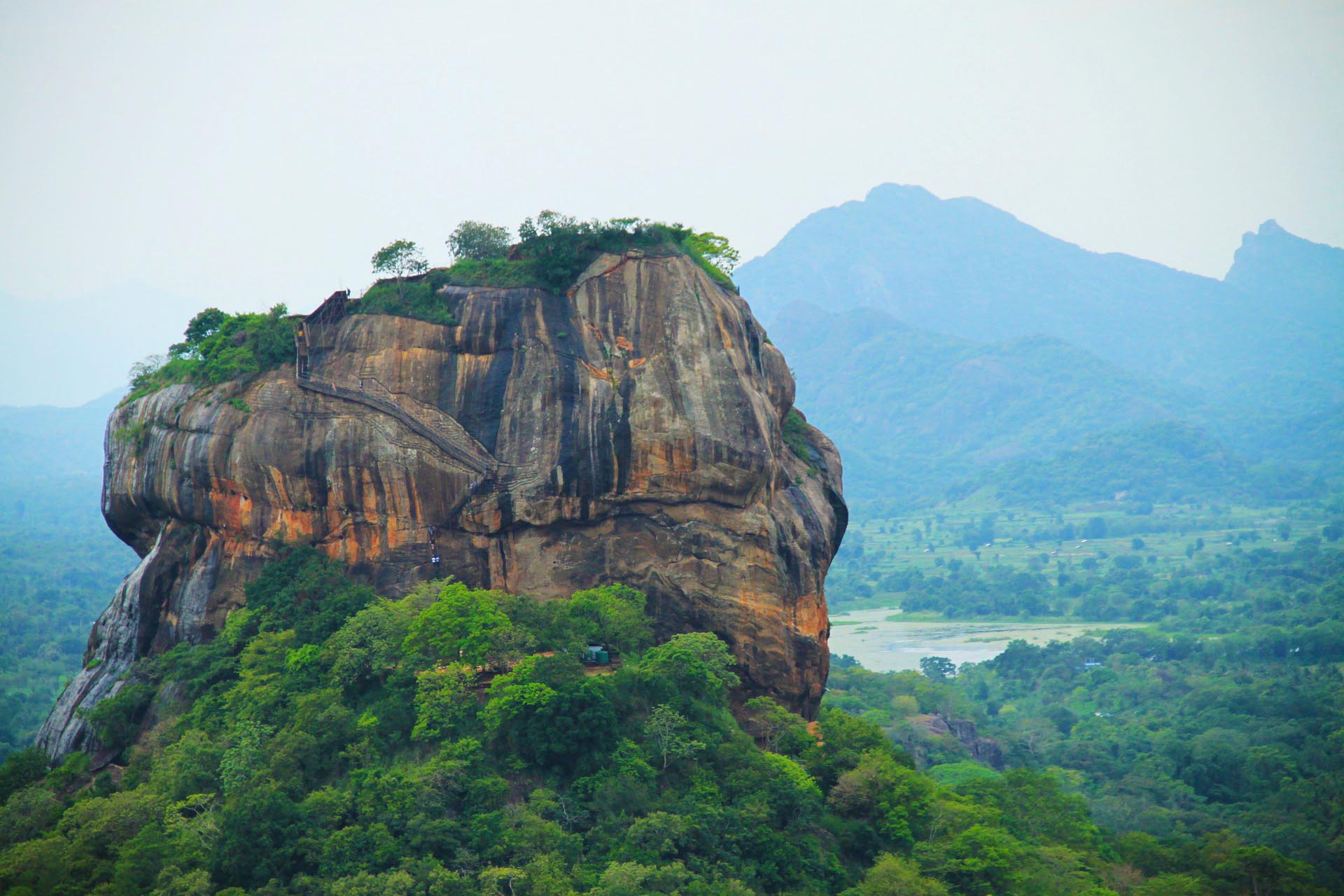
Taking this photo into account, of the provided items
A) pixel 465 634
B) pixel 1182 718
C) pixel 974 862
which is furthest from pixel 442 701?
pixel 1182 718

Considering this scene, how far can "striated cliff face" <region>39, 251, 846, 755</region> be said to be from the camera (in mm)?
30016

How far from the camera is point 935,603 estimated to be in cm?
10238

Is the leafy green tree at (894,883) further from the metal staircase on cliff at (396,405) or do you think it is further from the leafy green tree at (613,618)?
the metal staircase on cliff at (396,405)

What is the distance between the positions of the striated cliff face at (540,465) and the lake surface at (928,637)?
47.7 m

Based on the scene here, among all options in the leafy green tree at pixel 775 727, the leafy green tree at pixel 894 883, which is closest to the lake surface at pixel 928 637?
the leafy green tree at pixel 775 727

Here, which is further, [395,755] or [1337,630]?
[1337,630]

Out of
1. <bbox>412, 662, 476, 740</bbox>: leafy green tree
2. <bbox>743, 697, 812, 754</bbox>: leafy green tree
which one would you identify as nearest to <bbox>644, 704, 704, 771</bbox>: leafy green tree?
<bbox>743, 697, 812, 754</bbox>: leafy green tree

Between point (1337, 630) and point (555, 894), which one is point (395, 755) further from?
point (1337, 630)

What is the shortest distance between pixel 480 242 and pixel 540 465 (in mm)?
7023

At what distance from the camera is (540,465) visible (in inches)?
1188

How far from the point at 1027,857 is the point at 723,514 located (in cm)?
1042

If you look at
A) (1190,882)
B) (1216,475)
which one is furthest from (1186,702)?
(1216,475)

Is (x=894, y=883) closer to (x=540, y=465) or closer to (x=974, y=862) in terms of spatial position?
(x=974, y=862)

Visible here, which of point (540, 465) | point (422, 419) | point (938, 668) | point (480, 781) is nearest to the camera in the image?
point (480, 781)
